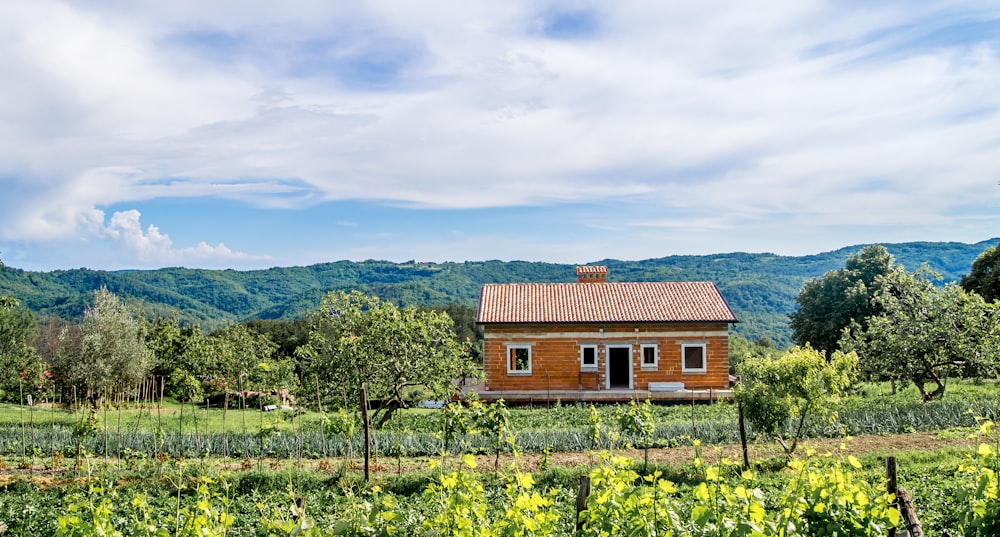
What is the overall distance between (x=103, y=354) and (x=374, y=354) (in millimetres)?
14657

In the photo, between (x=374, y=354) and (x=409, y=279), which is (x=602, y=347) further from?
(x=409, y=279)

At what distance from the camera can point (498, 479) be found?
10594 millimetres

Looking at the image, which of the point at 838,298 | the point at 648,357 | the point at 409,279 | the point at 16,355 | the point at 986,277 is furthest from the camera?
the point at 409,279

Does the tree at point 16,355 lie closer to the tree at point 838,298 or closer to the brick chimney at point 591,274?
the brick chimney at point 591,274

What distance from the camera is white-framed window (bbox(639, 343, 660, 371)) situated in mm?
25594

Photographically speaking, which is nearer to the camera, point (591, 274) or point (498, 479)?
point (498, 479)

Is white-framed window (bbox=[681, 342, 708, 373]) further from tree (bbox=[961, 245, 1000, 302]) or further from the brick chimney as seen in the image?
tree (bbox=[961, 245, 1000, 302])

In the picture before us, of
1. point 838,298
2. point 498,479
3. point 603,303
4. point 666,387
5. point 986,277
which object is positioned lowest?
point 666,387

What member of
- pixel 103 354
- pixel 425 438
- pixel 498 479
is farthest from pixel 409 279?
pixel 498 479

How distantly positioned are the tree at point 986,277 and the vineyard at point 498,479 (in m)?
13.1

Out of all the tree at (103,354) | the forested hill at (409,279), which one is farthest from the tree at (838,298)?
the forested hill at (409,279)

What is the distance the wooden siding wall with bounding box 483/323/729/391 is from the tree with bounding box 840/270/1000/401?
6022 mm

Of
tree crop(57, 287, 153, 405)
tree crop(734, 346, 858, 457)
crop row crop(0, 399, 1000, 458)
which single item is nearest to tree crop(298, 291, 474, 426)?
crop row crop(0, 399, 1000, 458)

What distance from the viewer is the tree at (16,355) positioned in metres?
21.8
